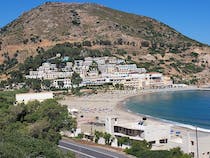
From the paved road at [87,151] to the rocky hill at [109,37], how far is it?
307 feet

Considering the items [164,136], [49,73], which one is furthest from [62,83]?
[164,136]

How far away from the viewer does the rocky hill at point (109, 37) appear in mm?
138750

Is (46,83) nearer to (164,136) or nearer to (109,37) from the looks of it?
(109,37)

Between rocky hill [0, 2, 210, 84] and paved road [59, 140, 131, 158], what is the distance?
93703mm

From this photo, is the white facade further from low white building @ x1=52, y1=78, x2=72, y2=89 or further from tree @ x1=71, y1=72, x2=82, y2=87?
low white building @ x1=52, y1=78, x2=72, y2=89

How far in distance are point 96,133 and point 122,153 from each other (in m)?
6.62

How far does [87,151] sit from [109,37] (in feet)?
397

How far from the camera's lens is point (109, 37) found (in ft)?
497

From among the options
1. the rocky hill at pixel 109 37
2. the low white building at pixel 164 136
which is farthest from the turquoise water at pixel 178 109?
the rocky hill at pixel 109 37

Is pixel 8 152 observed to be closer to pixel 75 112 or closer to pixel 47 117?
pixel 47 117

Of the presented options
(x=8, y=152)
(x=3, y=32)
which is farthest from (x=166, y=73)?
(x=8, y=152)

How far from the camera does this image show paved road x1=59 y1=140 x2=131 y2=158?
30.5 meters

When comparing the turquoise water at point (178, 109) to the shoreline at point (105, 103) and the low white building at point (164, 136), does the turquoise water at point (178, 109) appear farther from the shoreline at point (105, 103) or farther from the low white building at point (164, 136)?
the low white building at point (164, 136)

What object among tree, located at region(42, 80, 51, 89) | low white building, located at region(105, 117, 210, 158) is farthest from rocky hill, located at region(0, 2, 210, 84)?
low white building, located at region(105, 117, 210, 158)
